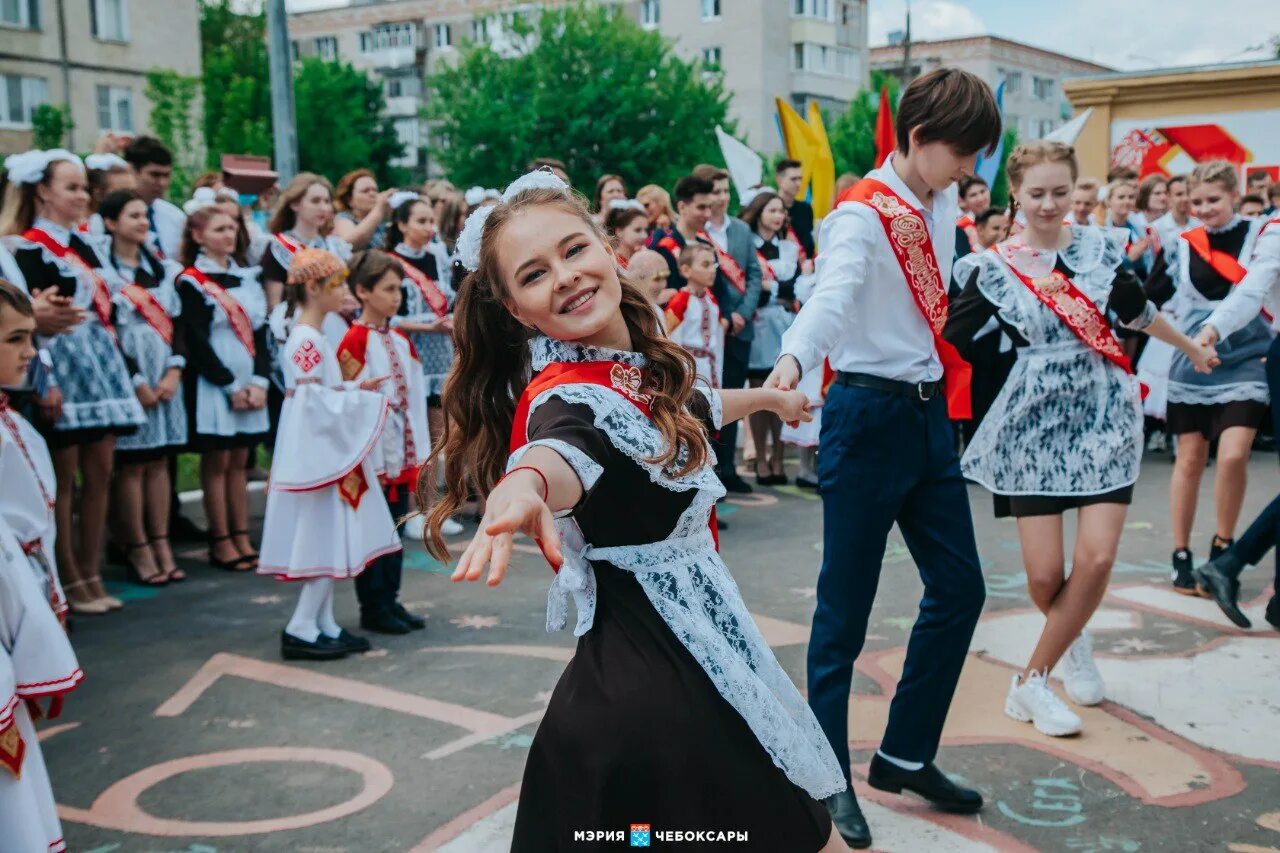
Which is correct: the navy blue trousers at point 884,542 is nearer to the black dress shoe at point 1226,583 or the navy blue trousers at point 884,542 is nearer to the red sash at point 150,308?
the black dress shoe at point 1226,583

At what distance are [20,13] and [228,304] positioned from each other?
3359cm

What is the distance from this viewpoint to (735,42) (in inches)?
1996

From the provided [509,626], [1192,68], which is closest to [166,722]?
[509,626]

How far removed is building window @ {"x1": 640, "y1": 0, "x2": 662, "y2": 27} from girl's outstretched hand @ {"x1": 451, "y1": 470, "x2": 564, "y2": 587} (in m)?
53.5

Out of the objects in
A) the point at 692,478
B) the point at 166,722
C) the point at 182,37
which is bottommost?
the point at 166,722

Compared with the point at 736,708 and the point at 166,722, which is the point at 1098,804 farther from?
the point at 166,722

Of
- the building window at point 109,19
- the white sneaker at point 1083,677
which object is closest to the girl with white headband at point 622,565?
the white sneaker at point 1083,677

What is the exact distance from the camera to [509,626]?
5.72m

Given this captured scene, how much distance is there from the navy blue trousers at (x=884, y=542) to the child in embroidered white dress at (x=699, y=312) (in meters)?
4.51

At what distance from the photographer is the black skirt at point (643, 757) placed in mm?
2174

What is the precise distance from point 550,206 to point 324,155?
4526 centimetres

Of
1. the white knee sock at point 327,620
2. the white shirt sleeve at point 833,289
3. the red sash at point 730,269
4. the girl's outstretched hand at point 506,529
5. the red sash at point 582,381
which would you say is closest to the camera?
the girl's outstretched hand at point 506,529

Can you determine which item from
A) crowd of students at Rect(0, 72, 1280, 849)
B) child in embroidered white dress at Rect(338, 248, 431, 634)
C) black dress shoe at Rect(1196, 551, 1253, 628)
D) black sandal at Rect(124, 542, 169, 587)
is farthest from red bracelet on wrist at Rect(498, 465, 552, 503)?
black sandal at Rect(124, 542, 169, 587)

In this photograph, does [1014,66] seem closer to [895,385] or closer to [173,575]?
[173,575]
